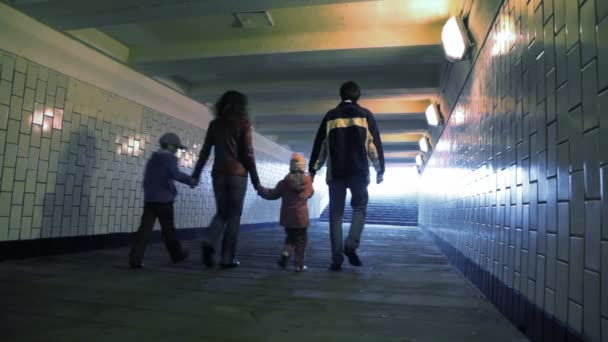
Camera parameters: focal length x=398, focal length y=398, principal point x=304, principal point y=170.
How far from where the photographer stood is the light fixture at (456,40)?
348 cm

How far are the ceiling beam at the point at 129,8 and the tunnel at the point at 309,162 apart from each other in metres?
0.02

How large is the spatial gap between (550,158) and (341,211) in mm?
2363

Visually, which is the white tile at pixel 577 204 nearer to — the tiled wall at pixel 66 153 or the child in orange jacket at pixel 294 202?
the child in orange jacket at pixel 294 202

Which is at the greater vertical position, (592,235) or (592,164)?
(592,164)

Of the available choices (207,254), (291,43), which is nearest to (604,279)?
(207,254)

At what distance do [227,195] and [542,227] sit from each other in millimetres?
2595

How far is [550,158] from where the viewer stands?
5.16ft

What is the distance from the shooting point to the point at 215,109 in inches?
152

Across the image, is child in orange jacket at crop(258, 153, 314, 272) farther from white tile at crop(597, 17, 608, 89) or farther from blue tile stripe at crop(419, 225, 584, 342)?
white tile at crop(597, 17, 608, 89)

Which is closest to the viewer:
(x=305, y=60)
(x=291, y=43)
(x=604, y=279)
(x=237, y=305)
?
(x=604, y=279)

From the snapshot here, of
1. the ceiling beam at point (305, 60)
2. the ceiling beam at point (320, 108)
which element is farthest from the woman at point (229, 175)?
the ceiling beam at point (320, 108)

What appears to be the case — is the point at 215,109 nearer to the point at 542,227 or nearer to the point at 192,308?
the point at 192,308

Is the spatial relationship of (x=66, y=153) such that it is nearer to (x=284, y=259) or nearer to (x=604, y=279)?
(x=284, y=259)

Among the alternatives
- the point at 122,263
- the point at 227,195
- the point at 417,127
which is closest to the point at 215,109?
the point at 227,195
